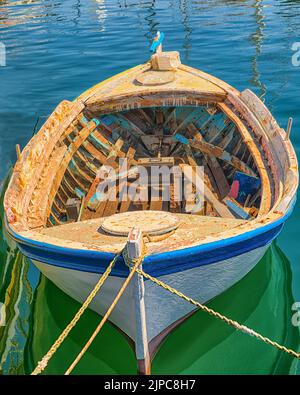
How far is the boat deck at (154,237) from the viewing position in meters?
5.26

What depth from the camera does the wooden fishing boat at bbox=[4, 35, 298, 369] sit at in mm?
5520

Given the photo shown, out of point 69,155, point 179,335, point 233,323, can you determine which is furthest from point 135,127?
point 233,323

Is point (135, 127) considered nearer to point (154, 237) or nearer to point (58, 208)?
point (58, 208)

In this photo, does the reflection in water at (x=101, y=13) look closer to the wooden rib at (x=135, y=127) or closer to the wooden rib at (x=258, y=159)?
the wooden rib at (x=135, y=127)

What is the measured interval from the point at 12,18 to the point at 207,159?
26972 mm

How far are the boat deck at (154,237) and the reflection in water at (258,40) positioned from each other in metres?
10.3

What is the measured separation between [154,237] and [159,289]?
0.65 metres

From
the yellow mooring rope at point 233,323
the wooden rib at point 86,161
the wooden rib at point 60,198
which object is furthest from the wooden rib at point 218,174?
the yellow mooring rope at point 233,323

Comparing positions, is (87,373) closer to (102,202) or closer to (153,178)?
(102,202)

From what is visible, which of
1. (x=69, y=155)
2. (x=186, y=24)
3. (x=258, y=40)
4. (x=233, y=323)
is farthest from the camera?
(x=186, y=24)

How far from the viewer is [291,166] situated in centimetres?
696

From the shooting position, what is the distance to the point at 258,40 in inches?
892

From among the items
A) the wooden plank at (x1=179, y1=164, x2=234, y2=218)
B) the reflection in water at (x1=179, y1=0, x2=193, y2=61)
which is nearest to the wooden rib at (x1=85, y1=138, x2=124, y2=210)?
the wooden plank at (x1=179, y1=164, x2=234, y2=218)
